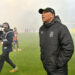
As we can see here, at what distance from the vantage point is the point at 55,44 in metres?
2.30

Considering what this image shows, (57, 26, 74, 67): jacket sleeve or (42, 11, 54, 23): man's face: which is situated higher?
(42, 11, 54, 23): man's face

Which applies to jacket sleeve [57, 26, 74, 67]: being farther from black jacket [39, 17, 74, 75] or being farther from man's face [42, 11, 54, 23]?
man's face [42, 11, 54, 23]

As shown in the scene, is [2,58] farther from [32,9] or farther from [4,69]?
[32,9]

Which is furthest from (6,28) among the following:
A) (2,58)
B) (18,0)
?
(18,0)

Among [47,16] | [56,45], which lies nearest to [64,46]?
[56,45]

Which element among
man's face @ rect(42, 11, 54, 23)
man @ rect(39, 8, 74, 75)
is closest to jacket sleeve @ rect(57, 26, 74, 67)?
man @ rect(39, 8, 74, 75)

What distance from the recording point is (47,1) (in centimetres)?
1656

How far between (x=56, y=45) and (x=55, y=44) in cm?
2

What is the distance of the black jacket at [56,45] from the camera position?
2.26 m

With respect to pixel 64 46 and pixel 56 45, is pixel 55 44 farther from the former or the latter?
pixel 64 46

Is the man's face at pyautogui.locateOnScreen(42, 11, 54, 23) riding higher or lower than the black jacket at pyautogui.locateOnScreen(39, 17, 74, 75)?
higher

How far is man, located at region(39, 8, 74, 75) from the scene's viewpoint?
7.42 feet

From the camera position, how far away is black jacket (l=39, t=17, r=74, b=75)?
7.41 feet

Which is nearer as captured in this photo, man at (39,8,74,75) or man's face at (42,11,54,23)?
man at (39,8,74,75)
